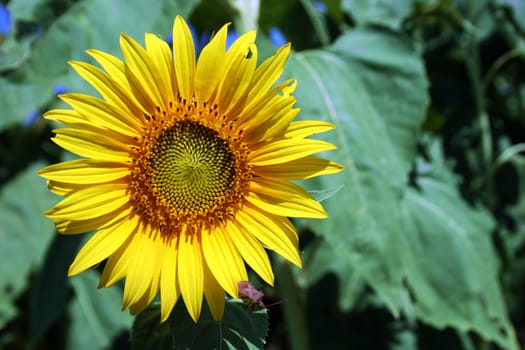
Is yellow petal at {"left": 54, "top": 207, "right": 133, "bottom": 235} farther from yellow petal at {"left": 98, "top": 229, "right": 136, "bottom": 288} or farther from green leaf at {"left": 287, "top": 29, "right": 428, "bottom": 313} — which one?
green leaf at {"left": 287, "top": 29, "right": 428, "bottom": 313}

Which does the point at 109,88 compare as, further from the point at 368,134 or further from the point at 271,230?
the point at 368,134

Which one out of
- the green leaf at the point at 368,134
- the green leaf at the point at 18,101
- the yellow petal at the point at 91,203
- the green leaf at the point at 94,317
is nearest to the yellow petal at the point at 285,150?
the yellow petal at the point at 91,203

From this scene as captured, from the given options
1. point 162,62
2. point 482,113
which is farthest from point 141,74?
point 482,113

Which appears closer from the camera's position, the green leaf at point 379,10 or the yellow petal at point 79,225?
the yellow petal at point 79,225

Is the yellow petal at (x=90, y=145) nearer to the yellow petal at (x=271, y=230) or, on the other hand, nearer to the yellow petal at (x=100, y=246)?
the yellow petal at (x=100, y=246)

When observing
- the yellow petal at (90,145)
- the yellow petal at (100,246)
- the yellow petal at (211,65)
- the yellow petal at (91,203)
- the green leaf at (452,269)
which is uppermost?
the yellow petal at (211,65)

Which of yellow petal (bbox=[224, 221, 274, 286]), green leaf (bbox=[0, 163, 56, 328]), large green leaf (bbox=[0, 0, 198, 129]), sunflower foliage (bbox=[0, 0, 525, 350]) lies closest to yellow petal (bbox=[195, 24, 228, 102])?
yellow petal (bbox=[224, 221, 274, 286])
